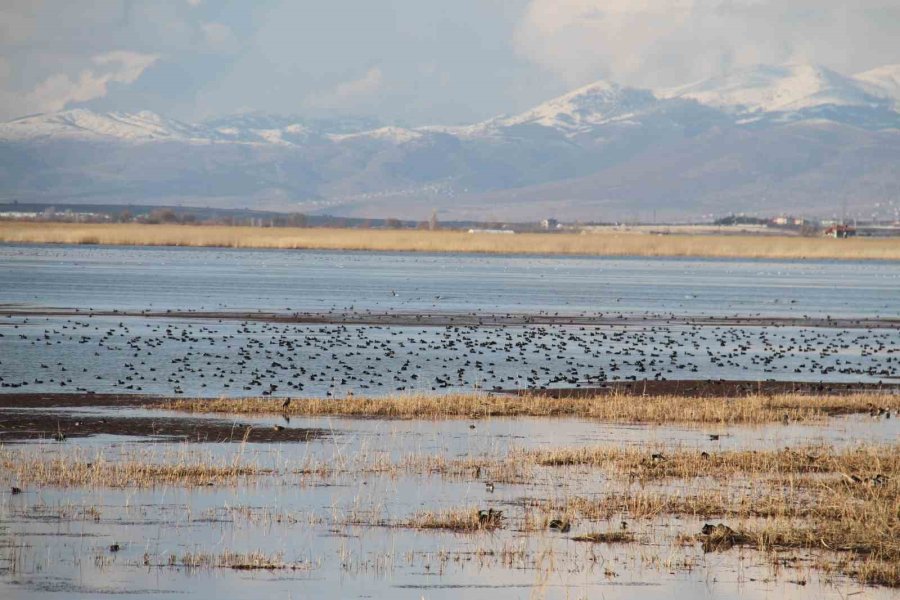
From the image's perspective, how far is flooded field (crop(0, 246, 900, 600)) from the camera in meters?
14.7

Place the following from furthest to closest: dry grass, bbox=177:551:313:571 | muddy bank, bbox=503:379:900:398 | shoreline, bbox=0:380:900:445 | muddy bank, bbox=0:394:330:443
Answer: muddy bank, bbox=503:379:900:398, shoreline, bbox=0:380:900:445, muddy bank, bbox=0:394:330:443, dry grass, bbox=177:551:313:571

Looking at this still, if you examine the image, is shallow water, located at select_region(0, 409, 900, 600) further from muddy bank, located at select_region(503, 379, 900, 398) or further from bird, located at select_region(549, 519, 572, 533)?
muddy bank, located at select_region(503, 379, 900, 398)

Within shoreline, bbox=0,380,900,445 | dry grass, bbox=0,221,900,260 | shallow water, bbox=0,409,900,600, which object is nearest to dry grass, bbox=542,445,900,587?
shallow water, bbox=0,409,900,600

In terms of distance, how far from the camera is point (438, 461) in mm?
20234

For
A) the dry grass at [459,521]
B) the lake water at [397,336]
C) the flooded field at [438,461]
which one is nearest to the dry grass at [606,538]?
the flooded field at [438,461]

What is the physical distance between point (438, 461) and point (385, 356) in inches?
636

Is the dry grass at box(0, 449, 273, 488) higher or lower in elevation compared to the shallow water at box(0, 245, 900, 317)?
lower

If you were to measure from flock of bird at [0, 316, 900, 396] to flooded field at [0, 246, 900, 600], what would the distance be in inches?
6.1

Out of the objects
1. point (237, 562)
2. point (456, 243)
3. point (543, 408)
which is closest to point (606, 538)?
point (237, 562)

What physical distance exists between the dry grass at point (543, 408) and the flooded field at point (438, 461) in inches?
3.4

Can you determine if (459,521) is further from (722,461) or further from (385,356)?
(385,356)

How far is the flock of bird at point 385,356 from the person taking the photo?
99.3 feet

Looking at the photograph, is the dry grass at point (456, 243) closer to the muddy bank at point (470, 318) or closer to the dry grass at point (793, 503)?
the muddy bank at point (470, 318)

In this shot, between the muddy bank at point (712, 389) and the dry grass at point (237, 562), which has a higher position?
the muddy bank at point (712, 389)
